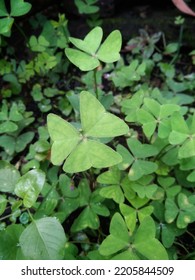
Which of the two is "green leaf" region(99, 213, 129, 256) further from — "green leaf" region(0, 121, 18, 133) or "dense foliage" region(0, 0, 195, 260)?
"green leaf" region(0, 121, 18, 133)

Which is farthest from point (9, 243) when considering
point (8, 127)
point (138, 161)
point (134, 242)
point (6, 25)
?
point (6, 25)

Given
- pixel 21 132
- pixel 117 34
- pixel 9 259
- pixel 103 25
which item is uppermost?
pixel 117 34

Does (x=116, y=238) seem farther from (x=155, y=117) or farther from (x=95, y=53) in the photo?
(x=95, y=53)

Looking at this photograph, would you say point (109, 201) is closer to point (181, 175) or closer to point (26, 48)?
point (181, 175)

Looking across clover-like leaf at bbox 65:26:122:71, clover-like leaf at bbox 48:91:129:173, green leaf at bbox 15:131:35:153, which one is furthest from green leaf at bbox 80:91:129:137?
green leaf at bbox 15:131:35:153

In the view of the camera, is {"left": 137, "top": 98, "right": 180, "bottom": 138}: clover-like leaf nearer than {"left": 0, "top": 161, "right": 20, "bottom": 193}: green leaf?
No
